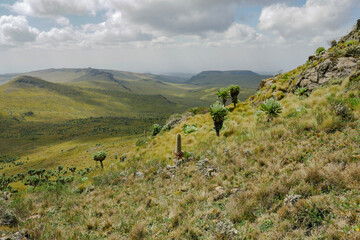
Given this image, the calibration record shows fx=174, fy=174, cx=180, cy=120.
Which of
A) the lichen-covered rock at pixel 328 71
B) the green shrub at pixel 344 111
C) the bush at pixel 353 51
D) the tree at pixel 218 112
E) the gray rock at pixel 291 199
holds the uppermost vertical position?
the bush at pixel 353 51

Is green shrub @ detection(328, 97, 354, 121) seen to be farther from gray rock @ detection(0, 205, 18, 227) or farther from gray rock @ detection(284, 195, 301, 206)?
gray rock @ detection(0, 205, 18, 227)

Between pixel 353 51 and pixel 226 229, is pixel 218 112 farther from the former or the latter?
pixel 353 51

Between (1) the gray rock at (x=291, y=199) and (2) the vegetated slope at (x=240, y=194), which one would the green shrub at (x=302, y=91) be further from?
(1) the gray rock at (x=291, y=199)

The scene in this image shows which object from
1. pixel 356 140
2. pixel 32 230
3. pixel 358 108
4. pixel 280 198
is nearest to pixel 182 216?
pixel 280 198

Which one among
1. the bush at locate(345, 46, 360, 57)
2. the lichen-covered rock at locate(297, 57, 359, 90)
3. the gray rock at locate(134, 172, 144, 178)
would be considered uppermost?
the bush at locate(345, 46, 360, 57)

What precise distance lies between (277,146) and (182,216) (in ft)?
17.8

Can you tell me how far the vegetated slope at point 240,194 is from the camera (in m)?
4.48

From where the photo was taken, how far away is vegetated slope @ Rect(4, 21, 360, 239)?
4.48 m

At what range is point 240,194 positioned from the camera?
587 cm

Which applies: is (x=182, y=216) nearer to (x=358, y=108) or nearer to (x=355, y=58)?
(x=358, y=108)

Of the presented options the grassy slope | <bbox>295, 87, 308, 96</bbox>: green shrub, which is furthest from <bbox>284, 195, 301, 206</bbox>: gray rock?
<bbox>295, 87, 308, 96</bbox>: green shrub

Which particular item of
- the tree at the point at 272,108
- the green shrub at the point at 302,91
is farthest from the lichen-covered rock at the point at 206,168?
the green shrub at the point at 302,91

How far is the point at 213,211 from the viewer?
5.76 metres

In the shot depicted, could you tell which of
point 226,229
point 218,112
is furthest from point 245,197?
point 218,112
